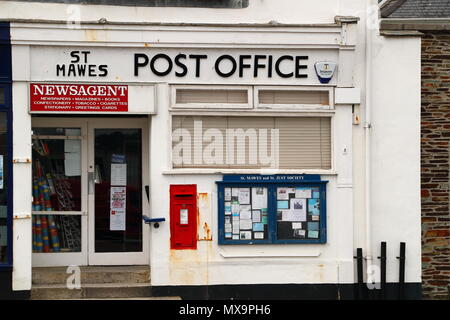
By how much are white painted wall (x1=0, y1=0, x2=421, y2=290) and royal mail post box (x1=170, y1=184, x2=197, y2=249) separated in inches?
3.6

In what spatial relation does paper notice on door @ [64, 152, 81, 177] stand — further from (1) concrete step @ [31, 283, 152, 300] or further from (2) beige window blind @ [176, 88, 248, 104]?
(2) beige window blind @ [176, 88, 248, 104]

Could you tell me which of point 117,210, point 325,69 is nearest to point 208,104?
point 325,69

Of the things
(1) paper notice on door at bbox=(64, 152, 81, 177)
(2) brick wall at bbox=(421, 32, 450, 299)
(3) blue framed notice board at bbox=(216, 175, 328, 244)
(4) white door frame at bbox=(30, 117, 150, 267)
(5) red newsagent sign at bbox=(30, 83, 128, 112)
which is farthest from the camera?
(1) paper notice on door at bbox=(64, 152, 81, 177)

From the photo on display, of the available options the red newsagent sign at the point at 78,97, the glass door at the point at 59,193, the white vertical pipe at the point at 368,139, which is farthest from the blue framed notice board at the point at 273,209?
the glass door at the point at 59,193

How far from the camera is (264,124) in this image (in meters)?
11.4

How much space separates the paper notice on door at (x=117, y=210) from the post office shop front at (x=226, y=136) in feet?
1.92

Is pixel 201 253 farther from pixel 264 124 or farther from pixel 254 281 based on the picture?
pixel 264 124

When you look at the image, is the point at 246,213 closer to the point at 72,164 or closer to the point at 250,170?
the point at 250,170

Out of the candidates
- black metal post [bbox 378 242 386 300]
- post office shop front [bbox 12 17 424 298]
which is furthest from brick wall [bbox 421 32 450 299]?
post office shop front [bbox 12 17 424 298]

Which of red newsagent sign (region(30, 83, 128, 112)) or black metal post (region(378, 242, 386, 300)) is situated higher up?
red newsagent sign (region(30, 83, 128, 112))

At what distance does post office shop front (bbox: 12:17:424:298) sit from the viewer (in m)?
11.0

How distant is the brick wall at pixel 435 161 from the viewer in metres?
11.5

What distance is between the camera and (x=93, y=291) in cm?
1108

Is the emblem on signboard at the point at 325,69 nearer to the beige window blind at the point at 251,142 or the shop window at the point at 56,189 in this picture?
the beige window blind at the point at 251,142
